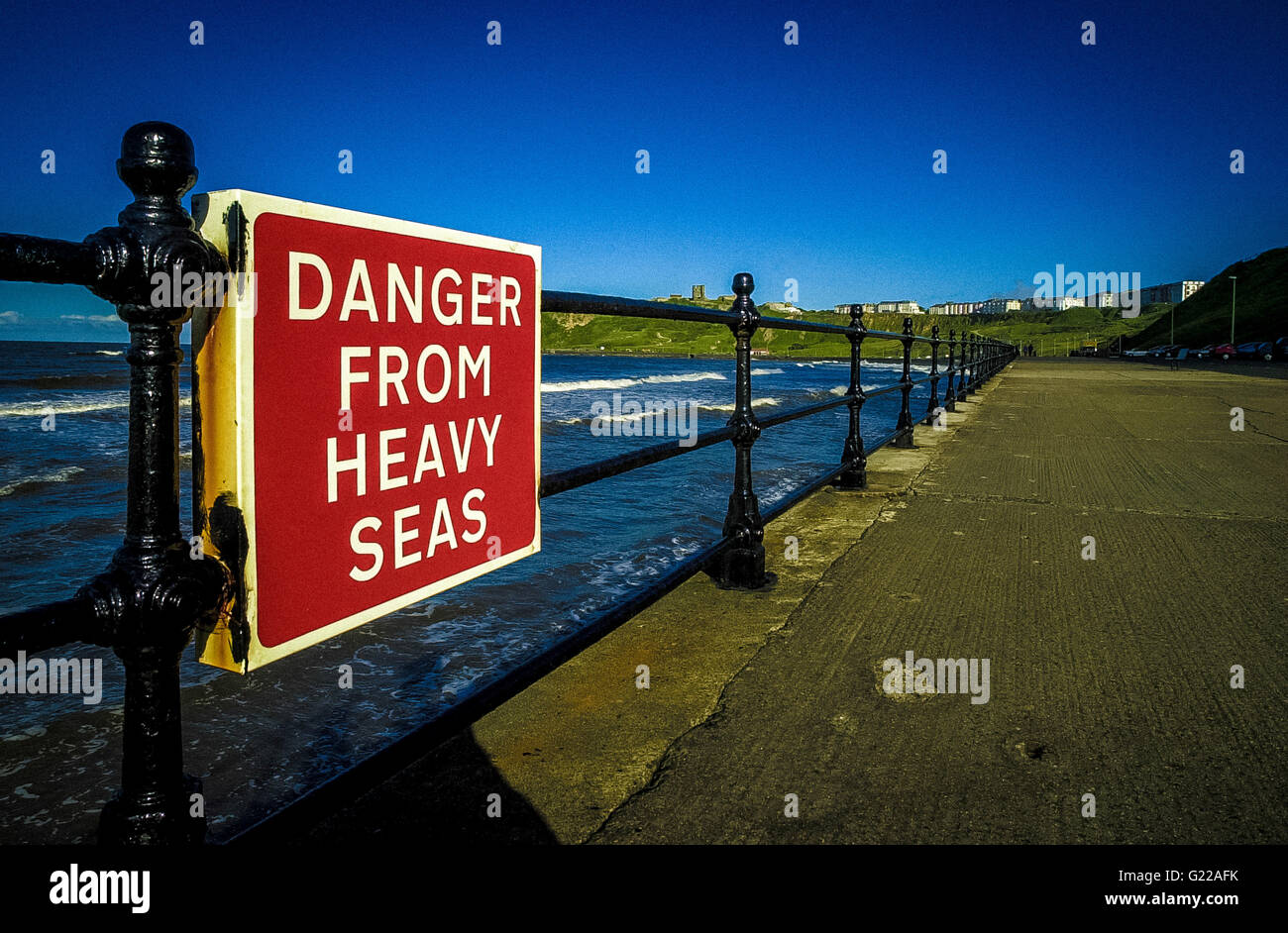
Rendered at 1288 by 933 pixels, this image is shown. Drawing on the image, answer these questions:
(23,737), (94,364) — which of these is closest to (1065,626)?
(23,737)

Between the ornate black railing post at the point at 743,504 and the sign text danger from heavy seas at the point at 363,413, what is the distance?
1.46 meters

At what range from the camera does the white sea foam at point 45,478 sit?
26.7 ft

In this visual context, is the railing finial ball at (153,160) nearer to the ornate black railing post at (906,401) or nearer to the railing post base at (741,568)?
the railing post base at (741,568)

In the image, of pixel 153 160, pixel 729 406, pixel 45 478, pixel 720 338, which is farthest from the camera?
pixel 720 338

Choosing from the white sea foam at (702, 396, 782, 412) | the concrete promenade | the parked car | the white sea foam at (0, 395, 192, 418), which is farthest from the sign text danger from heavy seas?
the parked car

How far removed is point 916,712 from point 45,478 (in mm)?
9774

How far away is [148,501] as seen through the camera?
1106mm

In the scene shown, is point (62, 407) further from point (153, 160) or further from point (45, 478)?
point (153, 160)

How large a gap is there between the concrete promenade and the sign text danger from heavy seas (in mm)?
534

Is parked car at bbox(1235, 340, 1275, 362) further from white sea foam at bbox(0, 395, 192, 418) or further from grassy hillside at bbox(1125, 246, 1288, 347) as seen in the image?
white sea foam at bbox(0, 395, 192, 418)

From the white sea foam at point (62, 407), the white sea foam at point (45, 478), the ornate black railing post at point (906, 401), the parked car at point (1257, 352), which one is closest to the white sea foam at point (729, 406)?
the white sea foam at point (62, 407)

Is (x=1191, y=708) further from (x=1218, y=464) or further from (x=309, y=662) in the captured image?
(x=1218, y=464)

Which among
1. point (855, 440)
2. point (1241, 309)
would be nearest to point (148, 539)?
point (855, 440)

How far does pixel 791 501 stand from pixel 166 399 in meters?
3.38
